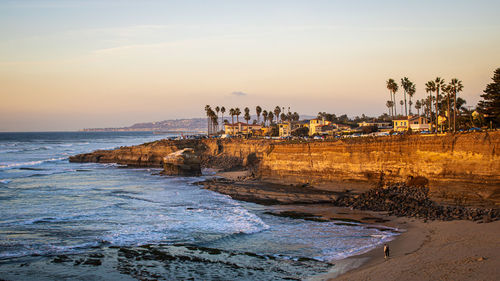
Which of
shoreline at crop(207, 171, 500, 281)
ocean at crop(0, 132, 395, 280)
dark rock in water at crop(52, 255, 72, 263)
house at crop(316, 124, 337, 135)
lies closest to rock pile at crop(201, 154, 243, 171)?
ocean at crop(0, 132, 395, 280)

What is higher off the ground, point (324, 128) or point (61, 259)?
point (324, 128)

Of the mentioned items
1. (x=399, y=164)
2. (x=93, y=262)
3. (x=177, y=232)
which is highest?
(x=399, y=164)

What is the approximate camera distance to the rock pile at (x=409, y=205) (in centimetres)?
2512

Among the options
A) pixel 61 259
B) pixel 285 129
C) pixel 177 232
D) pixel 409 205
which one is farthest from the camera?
pixel 285 129

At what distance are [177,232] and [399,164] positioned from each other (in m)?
21.8

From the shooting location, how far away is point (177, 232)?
81.6 ft

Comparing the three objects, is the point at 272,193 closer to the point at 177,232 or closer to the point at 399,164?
the point at 399,164

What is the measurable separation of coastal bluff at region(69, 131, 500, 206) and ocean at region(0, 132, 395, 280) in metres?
10.1

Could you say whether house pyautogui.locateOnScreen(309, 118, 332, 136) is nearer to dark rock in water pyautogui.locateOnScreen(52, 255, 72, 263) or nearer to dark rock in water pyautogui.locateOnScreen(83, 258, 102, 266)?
dark rock in water pyautogui.locateOnScreen(83, 258, 102, 266)

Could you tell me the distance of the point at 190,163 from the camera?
185ft

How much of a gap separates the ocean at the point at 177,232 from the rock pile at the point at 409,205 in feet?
16.6

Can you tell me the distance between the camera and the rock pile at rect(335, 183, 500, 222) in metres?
25.1

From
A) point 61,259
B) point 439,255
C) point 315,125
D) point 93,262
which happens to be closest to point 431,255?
point 439,255

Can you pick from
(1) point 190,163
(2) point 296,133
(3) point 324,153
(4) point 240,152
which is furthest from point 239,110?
(3) point 324,153
